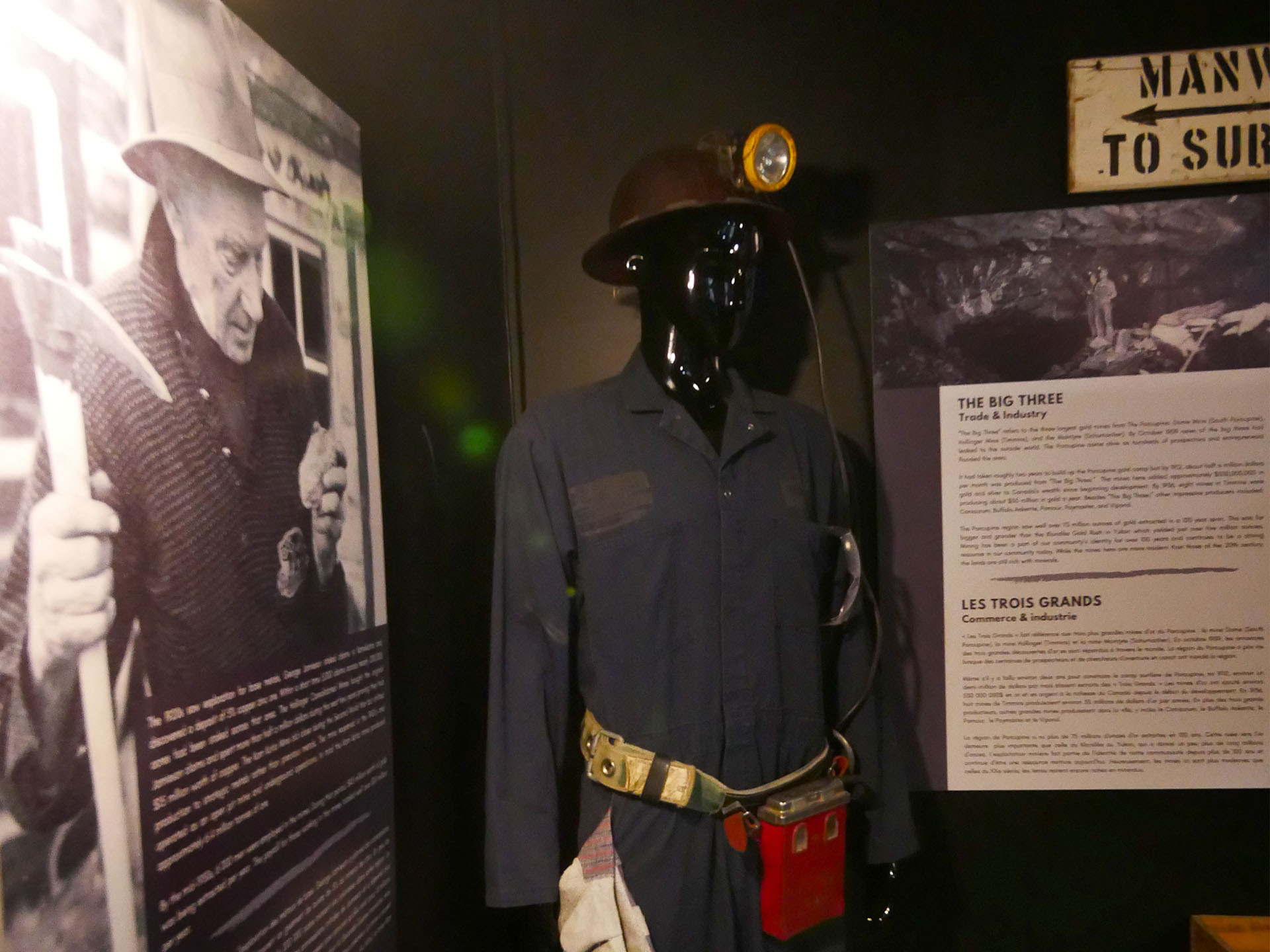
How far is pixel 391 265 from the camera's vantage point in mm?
1212

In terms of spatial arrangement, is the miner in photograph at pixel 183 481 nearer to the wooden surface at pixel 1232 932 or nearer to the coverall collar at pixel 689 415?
the coverall collar at pixel 689 415

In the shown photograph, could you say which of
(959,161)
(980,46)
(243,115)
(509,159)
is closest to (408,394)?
(243,115)

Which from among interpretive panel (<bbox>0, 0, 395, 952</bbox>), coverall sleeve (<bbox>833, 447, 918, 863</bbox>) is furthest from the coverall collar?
interpretive panel (<bbox>0, 0, 395, 952</bbox>)

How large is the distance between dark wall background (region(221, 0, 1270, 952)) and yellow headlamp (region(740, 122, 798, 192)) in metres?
0.37

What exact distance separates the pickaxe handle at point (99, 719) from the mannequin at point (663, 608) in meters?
0.61

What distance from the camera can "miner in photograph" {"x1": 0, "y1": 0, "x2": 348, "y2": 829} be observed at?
585 millimetres

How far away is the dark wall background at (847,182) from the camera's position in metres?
1.59

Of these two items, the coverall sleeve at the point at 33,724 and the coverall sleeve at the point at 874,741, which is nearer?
the coverall sleeve at the point at 33,724

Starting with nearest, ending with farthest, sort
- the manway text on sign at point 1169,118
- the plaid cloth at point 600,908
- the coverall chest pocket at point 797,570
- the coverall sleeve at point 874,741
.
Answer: the plaid cloth at point 600,908
the coverall chest pocket at point 797,570
the coverall sleeve at point 874,741
the manway text on sign at point 1169,118

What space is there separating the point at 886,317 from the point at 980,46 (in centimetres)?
65

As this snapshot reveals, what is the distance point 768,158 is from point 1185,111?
1053 millimetres

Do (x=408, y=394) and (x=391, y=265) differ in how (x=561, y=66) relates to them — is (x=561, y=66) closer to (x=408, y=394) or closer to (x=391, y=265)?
(x=391, y=265)

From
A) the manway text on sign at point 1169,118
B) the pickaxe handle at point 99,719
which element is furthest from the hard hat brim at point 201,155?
the manway text on sign at point 1169,118

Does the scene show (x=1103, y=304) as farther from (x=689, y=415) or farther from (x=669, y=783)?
(x=669, y=783)
